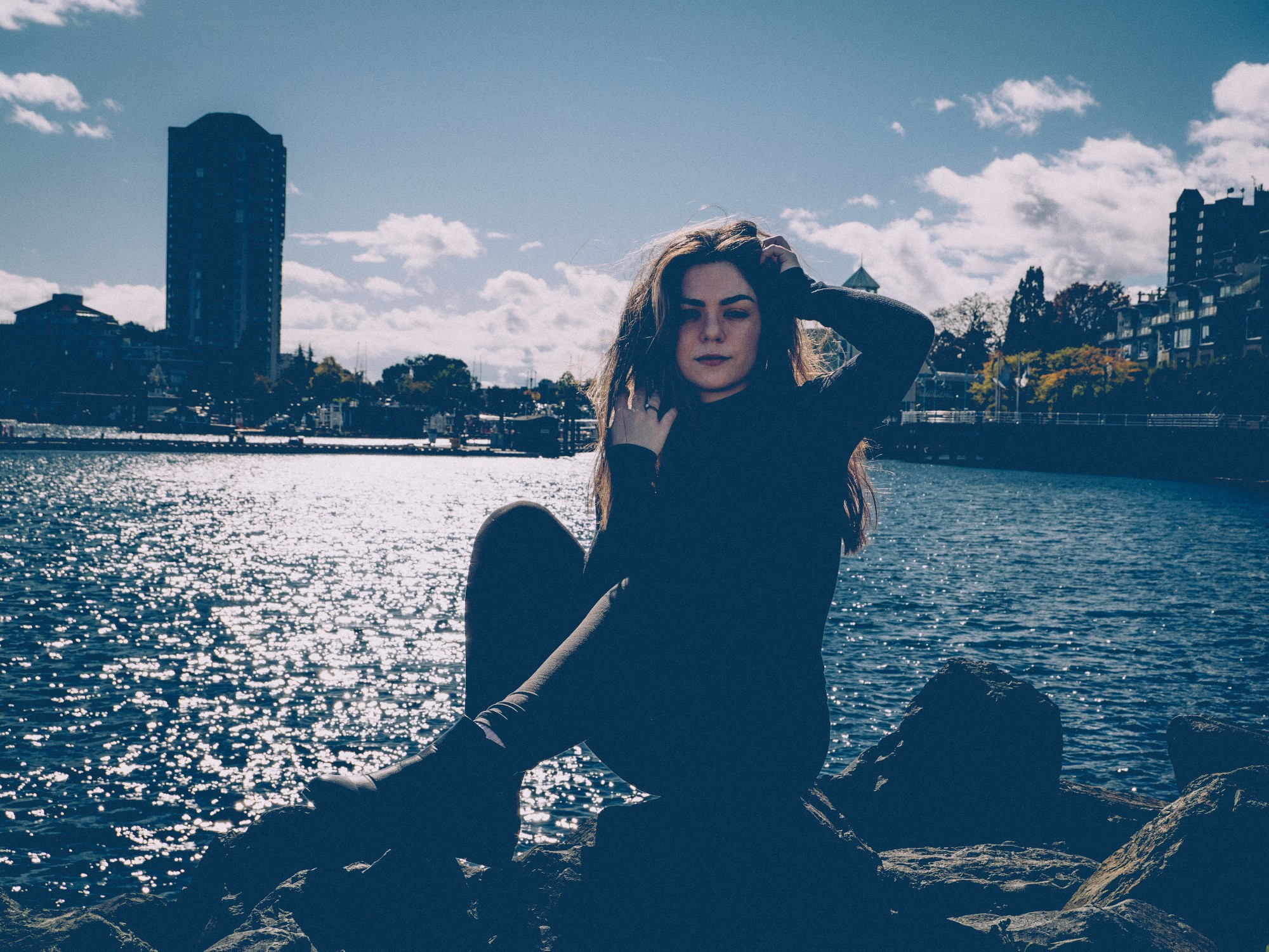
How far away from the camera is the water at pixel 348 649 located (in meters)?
12.1

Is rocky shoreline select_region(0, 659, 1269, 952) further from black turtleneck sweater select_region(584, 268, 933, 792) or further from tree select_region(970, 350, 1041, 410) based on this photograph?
tree select_region(970, 350, 1041, 410)

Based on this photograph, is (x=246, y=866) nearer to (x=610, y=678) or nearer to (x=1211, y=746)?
(x=610, y=678)

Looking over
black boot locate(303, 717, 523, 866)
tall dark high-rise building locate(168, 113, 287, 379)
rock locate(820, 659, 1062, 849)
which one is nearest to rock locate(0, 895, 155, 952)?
black boot locate(303, 717, 523, 866)

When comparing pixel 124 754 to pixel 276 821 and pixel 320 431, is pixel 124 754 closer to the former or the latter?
pixel 276 821

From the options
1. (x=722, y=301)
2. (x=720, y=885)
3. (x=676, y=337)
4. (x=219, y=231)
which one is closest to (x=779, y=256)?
(x=722, y=301)

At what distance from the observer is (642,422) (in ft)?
10.1

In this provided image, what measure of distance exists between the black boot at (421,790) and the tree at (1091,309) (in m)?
137

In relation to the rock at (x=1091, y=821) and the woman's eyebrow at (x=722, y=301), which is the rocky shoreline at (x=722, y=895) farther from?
the woman's eyebrow at (x=722, y=301)

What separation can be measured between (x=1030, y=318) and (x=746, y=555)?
A: 134m

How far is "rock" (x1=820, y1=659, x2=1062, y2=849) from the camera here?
7621mm

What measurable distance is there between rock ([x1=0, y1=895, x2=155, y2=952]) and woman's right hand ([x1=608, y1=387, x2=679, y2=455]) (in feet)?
14.6

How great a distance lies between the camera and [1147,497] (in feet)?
218

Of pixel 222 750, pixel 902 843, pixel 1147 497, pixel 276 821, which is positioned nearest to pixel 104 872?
pixel 222 750

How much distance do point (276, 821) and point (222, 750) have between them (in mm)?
8508
